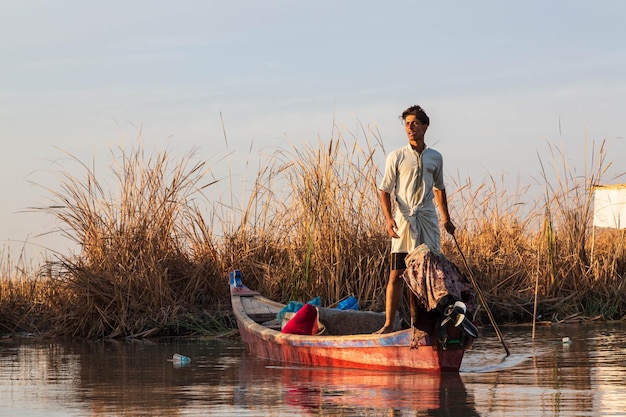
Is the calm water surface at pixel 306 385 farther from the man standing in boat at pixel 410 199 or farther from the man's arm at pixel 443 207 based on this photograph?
the man's arm at pixel 443 207

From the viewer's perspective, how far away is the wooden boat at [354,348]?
910cm

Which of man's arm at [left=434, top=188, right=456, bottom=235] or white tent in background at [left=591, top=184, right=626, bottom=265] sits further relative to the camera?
white tent in background at [left=591, top=184, right=626, bottom=265]

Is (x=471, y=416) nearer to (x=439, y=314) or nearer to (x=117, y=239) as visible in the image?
(x=439, y=314)

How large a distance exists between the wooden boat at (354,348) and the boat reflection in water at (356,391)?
108 millimetres

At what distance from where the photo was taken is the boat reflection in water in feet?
23.8

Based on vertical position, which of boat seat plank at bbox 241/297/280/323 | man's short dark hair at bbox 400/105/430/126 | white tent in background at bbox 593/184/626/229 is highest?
man's short dark hair at bbox 400/105/430/126

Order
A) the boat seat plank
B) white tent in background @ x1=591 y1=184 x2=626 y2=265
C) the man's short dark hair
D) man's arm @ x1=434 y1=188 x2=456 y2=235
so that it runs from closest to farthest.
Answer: the man's short dark hair → man's arm @ x1=434 y1=188 x2=456 y2=235 → the boat seat plank → white tent in background @ x1=591 y1=184 x2=626 y2=265

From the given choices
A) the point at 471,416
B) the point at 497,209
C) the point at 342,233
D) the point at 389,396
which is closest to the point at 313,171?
the point at 342,233

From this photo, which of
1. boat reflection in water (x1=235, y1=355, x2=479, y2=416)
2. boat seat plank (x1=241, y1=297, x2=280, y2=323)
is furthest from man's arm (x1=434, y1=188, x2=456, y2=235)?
boat seat plank (x1=241, y1=297, x2=280, y2=323)

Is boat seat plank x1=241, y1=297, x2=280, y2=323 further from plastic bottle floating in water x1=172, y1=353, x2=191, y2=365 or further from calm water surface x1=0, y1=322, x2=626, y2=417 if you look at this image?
plastic bottle floating in water x1=172, y1=353, x2=191, y2=365

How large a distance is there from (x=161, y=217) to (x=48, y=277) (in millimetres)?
1790

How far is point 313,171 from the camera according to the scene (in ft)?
47.7

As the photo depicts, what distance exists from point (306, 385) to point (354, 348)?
1.01 m

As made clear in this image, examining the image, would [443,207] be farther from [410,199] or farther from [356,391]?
[356,391]
